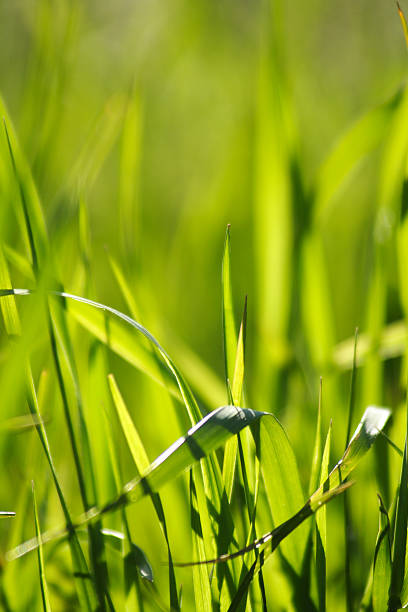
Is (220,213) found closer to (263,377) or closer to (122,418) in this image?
(263,377)

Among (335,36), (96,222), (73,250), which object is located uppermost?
(335,36)

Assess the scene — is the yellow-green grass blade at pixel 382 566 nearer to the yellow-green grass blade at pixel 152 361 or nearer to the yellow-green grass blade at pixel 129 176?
the yellow-green grass blade at pixel 152 361

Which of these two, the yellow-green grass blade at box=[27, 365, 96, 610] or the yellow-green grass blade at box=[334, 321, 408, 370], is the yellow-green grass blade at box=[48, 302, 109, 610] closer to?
the yellow-green grass blade at box=[27, 365, 96, 610]

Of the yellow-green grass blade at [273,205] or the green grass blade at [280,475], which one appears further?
the yellow-green grass blade at [273,205]

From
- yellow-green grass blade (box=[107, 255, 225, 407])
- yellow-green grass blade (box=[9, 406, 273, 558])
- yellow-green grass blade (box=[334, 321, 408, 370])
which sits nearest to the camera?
yellow-green grass blade (box=[9, 406, 273, 558])

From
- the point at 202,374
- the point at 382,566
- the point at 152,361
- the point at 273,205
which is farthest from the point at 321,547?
the point at 273,205

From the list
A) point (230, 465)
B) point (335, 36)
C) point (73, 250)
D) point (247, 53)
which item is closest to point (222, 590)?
point (230, 465)

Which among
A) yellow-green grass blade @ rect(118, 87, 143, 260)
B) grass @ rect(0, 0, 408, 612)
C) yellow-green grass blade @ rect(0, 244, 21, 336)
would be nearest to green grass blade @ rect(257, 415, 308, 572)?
grass @ rect(0, 0, 408, 612)

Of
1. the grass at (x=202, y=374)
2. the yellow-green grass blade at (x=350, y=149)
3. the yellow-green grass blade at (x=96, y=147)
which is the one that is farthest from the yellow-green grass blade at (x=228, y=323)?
the yellow-green grass blade at (x=350, y=149)
